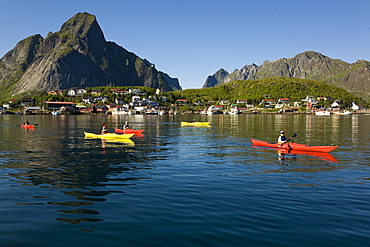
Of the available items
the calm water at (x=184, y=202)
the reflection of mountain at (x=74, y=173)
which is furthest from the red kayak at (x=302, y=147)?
the reflection of mountain at (x=74, y=173)

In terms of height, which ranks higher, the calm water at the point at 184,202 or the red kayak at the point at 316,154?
the red kayak at the point at 316,154

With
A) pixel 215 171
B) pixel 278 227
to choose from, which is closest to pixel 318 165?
pixel 215 171

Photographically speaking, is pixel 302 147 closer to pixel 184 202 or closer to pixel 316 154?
pixel 316 154

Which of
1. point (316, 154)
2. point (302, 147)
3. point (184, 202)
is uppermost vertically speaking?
point (302, 147)

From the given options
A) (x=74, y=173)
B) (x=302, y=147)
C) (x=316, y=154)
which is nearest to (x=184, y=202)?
(x=74, y=173)

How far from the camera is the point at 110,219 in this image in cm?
1255

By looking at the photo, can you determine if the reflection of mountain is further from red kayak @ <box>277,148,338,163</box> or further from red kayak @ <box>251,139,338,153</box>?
red kayak @ <box>277,148,338,163</box>

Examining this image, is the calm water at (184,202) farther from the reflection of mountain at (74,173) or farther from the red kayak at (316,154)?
the red kayak at (316,154)

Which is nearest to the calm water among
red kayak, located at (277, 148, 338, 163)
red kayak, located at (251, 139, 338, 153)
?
red kayak, located at (277, 148, 338, 163)

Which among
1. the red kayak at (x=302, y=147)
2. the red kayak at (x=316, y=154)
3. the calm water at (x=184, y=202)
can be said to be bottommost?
the calm water at (x=184, y=202)

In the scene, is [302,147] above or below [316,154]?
above

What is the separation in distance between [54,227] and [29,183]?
890 centimetres

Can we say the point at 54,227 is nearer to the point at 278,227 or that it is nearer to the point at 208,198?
the point at 208,198

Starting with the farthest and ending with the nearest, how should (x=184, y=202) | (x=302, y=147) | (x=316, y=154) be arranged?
(x=302, y=147), (x=316, y=154), (x=184, y=202)
